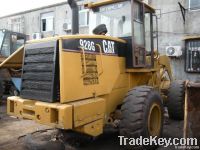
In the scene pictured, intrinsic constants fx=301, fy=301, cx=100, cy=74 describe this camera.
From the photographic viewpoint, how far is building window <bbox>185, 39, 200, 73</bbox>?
1366 centimetres

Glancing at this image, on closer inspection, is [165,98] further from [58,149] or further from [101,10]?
[58,149]

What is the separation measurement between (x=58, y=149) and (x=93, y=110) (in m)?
0.86

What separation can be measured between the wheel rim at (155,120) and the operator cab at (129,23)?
2.84ft

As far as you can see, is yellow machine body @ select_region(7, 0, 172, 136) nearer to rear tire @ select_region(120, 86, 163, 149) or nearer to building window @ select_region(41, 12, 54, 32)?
rear tire @ select_region(120, 86, 163, 149)

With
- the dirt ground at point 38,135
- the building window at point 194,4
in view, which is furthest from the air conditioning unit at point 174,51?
the dirt ground at point 38,135

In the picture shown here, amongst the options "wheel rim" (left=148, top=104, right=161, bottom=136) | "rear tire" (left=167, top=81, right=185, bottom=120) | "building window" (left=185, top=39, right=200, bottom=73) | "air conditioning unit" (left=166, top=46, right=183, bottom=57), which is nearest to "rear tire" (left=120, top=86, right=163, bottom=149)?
"wheel rim" (left=148, top=104, right=161, bottom=136)

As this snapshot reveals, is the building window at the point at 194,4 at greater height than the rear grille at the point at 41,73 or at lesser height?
greater

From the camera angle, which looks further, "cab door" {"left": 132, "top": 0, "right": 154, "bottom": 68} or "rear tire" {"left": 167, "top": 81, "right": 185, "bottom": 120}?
"rear tire" {"left": 167, "top": 81, "right": 185, "bottom": 120}

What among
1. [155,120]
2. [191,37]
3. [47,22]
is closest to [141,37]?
[155,120]

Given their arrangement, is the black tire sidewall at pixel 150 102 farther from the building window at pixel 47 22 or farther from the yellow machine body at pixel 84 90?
the building window at pixel 47 22

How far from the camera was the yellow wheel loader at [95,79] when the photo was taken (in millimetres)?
4266

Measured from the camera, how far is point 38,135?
17.2 feet

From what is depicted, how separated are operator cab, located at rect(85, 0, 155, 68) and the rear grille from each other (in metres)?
1.69

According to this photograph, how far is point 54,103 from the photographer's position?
4.24 metres
